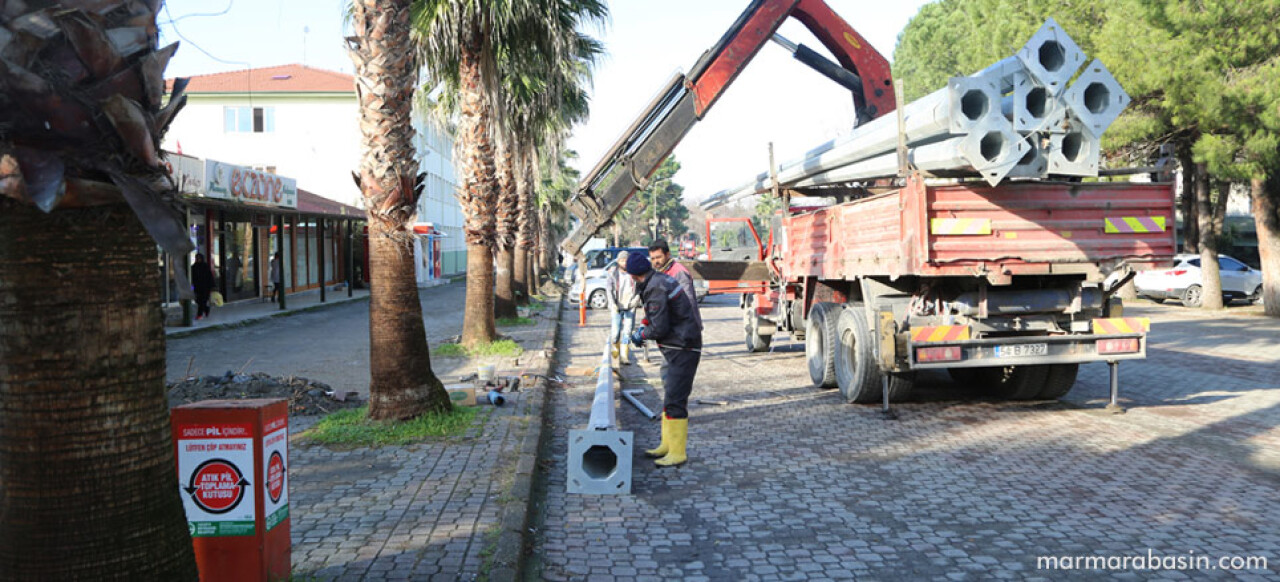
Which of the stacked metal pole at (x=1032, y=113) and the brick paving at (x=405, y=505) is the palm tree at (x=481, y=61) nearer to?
the brick paving at (x=405, y=505)

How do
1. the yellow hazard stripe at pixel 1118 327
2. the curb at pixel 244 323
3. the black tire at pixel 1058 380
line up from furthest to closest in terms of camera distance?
the curb at pixel 244 323 < the black tire at pixel 1058 380 < the yellow hazard stripe at pixel 1118 327

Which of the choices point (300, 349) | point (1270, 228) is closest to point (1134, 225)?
point (300, 349)

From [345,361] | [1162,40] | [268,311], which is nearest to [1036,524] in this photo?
[345,361]

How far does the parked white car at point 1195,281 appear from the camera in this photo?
23869 millimetres

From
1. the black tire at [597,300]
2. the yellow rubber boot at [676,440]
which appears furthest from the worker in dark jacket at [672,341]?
the black tire at [597,300]

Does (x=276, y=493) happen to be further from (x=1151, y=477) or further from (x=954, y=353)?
(x=954, y=353)

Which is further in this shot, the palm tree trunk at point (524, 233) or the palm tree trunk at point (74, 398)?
the palm tree trunk at point (524, 233)

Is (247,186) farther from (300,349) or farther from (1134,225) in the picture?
(1134,225)

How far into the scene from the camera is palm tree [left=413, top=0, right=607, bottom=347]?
43.4ft

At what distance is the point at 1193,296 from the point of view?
24.5 m

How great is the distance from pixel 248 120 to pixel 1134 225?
4547 centimetres

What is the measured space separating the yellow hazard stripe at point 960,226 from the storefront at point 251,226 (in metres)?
13.6

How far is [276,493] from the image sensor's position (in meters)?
4.04

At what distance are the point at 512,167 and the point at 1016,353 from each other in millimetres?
12089
